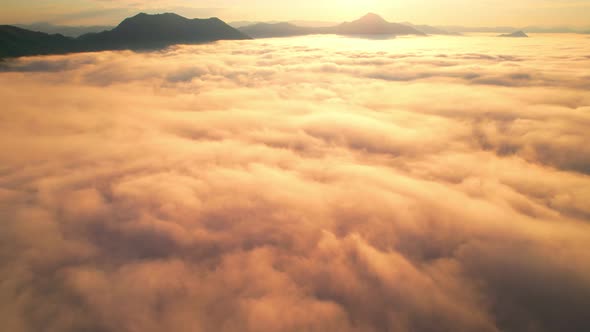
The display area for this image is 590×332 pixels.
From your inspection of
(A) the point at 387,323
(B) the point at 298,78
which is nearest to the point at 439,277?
(A) the point at 387,323

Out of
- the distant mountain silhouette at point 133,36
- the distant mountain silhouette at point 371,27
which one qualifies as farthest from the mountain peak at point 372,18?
the distant mountain silhouette at point 133,36

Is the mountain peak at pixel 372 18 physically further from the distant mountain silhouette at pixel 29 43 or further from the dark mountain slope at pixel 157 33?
the distant mountain silhouette at pixel 29 43

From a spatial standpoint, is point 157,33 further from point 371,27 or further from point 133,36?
point 371,27

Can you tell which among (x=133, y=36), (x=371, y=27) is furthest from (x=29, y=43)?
(x=371, y=27)

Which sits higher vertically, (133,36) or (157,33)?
(157,33)

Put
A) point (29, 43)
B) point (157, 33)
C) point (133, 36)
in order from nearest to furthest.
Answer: point (29, 43)
point (133, 36)
point (157, 33)

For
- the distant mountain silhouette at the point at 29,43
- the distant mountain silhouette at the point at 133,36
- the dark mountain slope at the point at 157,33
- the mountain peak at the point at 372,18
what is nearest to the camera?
the distant mountain silhouette at the point at 29,43

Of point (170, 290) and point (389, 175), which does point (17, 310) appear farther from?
point (389, 175)

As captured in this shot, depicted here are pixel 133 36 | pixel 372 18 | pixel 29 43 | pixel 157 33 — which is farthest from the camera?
Result: pixel 372 18
